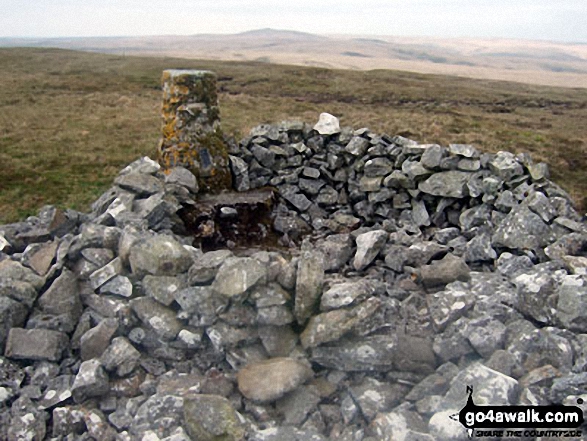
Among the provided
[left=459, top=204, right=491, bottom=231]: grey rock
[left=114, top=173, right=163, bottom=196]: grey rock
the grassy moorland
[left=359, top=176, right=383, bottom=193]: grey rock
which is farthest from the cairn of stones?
the grassy moorland

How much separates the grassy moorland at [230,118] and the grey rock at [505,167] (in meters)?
2.43

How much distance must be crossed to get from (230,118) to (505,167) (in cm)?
1600

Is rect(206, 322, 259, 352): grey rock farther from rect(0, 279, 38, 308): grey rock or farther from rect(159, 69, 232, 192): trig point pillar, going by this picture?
rect(159, 69, 232, 192): trig point pillar

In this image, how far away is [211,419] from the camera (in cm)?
496

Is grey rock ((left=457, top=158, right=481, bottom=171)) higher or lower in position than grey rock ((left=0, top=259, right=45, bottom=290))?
higher

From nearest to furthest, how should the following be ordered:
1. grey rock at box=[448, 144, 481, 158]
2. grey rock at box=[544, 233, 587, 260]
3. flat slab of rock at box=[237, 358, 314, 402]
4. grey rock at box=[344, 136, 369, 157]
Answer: flat slab of rock at box=[237, 358, 314, 402], grey rock at box=[544, 233, 587, 260], grey rock at box=[448, 144, 481, 158], grey rock at box=[344, 136, 369, 157]

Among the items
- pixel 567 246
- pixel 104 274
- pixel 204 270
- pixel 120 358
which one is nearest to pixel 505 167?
pixel 567 246

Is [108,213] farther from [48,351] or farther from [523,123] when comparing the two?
[523,123]

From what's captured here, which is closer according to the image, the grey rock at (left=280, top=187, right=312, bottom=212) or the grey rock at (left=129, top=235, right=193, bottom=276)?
the grey rock at (left=129, top=235, right=193, bottom=276)

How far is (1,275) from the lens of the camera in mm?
6523

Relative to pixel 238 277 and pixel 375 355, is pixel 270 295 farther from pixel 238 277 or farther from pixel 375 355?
pixel 375 355

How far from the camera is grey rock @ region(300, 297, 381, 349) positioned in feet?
18.7

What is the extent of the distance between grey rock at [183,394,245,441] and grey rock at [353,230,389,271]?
4026 mm

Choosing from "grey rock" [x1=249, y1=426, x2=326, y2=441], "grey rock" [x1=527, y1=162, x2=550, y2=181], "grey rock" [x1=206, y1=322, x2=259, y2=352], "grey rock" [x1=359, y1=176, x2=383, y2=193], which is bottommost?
"grey rock" [x1=249, y1=426, x2=326, y2=441]
